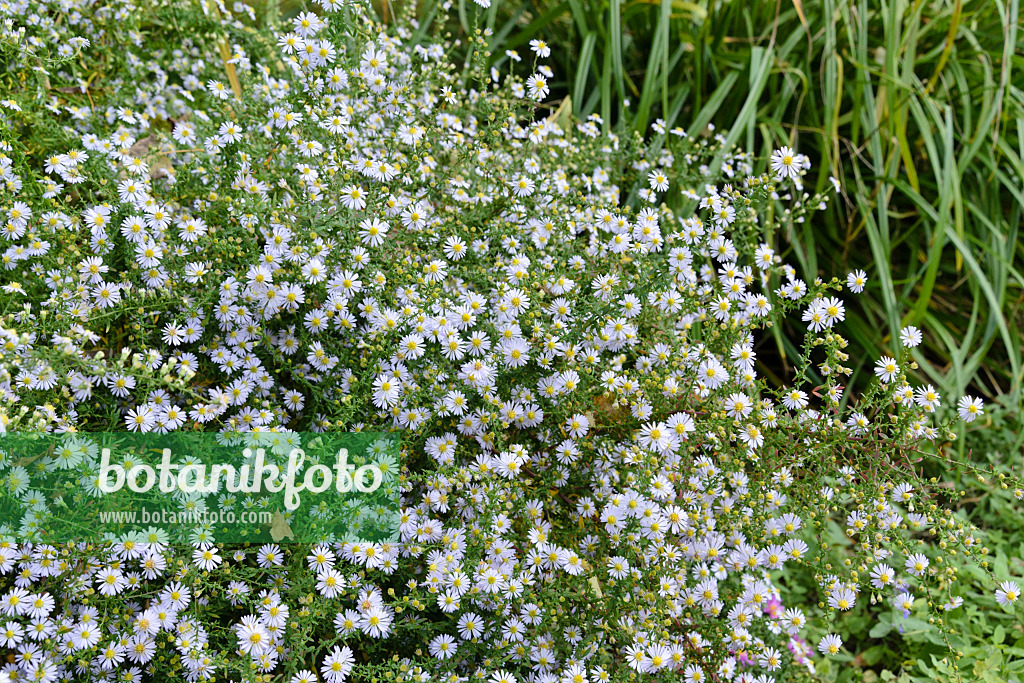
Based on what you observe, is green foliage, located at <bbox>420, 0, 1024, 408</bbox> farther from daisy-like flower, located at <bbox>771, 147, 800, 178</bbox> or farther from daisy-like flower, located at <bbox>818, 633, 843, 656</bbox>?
daisy-like flower, located at <bbox>818, 633, 843, 656</bbox>

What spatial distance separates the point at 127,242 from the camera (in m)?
1.75

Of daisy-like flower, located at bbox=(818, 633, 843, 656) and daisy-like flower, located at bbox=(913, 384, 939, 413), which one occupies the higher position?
daisy-like flower, located at bbox=(913, 384, 939, 413)

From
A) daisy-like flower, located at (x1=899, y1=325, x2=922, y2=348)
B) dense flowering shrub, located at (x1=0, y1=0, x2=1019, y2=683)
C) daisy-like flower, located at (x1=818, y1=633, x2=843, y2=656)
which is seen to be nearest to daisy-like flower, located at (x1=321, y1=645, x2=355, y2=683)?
dense flowering shrub, located at (x1=0, y1=0, x2=1019, y2=683)

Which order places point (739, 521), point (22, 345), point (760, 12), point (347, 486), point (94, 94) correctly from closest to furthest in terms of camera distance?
point (22, 345) → point (347, 486) → point (739, 521) → point (94, 94) → point (760, 12)

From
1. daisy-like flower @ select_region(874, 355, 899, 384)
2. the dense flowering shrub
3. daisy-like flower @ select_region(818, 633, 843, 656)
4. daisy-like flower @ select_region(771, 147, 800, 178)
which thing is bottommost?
daisy-like flower @ select_region(818, 633, 843, 656)

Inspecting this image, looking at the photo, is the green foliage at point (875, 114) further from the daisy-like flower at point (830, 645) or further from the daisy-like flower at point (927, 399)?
the daisy-like flower at point (830, 645)

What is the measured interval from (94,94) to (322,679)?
6.39ft

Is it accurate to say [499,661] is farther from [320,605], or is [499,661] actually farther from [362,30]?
[362,30]

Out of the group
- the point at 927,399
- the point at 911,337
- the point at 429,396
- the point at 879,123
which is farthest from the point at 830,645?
the point at 879,123

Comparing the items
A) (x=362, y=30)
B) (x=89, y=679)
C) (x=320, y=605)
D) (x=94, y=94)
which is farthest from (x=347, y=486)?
(x=94, y=94)

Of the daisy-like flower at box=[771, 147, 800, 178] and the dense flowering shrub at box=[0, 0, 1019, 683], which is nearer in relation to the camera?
the dense flowering shrub at box=[0, 0, 1019, 683]

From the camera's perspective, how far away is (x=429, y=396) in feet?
5.43

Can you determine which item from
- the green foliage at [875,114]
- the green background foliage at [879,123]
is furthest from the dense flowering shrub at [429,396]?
the green foliage at [875,114]

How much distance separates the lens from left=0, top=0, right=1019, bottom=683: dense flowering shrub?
1.48 metres
